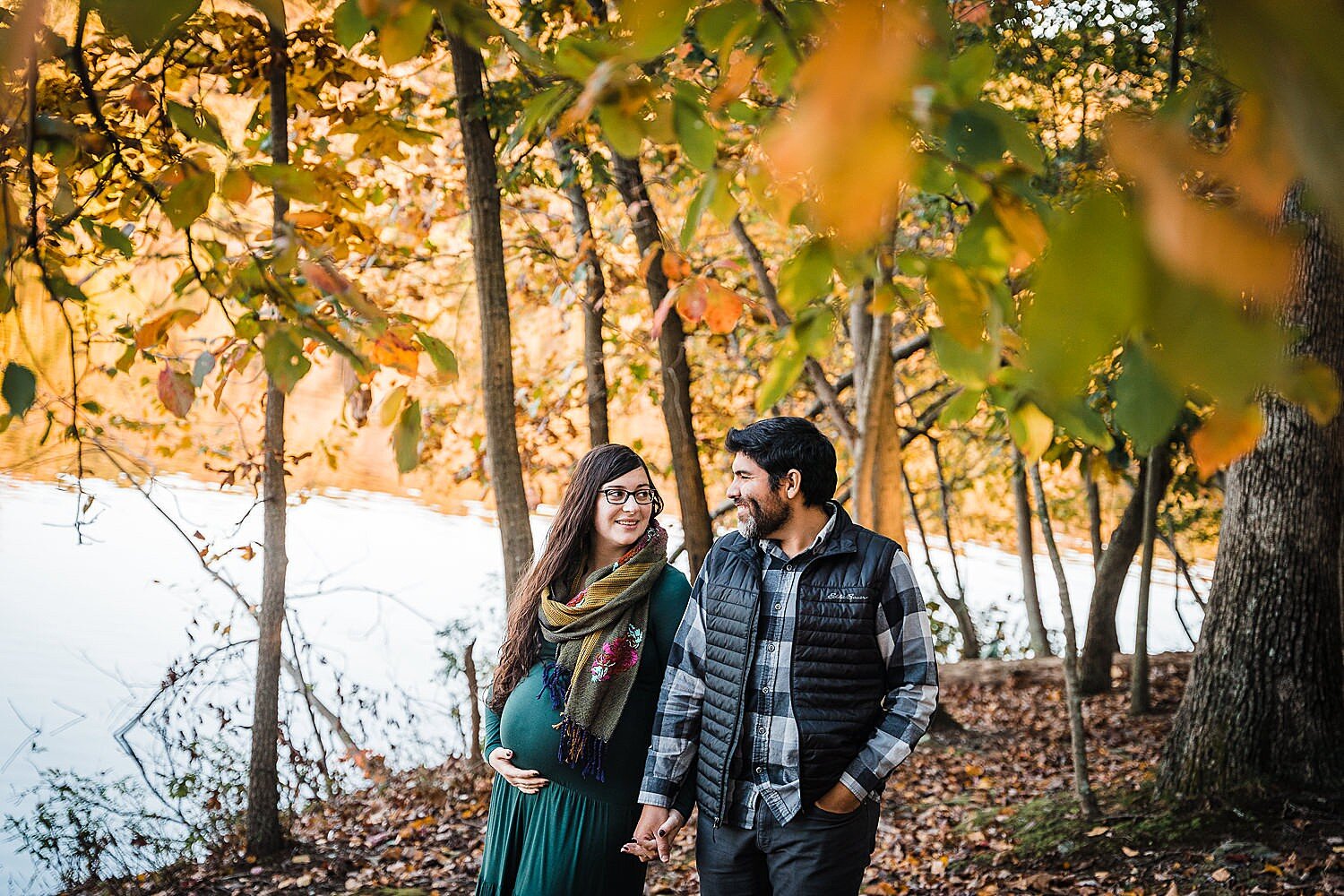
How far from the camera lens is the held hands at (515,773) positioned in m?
2.80

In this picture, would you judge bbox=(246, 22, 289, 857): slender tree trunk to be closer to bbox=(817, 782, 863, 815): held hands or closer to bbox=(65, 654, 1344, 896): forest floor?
bbox=(65, 654, 1344, 896): forest floor

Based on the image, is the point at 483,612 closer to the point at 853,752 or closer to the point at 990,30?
the point at 990,30

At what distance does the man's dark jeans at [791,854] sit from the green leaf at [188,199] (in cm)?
184

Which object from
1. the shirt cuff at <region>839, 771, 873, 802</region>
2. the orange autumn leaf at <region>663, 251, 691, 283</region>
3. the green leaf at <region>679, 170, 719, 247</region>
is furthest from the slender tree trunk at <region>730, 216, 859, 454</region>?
the green leaf at <region>679, 170, 719, 247</region>

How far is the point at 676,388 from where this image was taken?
6293 millimetres

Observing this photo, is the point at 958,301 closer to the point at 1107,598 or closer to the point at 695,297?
the point at 695,297

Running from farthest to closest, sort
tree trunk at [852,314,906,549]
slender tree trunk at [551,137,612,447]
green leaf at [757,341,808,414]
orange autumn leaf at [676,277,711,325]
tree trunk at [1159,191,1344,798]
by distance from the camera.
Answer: slender tree trunk at [551,137,612,447], tree trunk at [852,314,906,549], tree trunk at [1159,191,1344,798], orange autumn leaf at [676,277,711,325], green leaf at [757,341,808,414]

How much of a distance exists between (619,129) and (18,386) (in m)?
0.90

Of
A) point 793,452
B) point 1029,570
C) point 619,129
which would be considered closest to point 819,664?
point 793,452

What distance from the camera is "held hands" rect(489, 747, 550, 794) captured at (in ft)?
9.18

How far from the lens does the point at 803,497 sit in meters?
2.70

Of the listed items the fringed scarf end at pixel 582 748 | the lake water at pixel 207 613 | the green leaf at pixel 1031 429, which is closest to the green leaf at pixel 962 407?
the green leaf at pixel 1031 429

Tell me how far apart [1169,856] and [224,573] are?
652 cm

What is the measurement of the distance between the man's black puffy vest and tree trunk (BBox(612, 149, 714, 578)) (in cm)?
347
